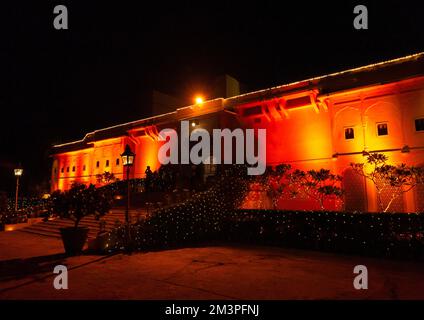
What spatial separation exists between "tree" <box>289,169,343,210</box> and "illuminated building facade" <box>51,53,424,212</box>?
654 millimetres

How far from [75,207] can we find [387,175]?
39.4ft

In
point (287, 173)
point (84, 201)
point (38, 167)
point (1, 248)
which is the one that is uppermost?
point (38, 167)

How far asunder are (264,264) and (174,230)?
4.55m

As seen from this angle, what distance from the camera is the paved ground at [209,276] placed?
5758mm

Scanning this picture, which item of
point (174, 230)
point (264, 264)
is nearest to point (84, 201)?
point (174, 230)

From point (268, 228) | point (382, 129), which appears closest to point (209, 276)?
point (268, 228)

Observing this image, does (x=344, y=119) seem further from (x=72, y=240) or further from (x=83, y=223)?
(x=83, y=223)

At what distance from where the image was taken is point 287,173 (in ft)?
52.1

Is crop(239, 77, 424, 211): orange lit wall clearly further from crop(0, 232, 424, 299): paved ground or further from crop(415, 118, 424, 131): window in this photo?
crop(0, 232, 424, 299): paved ground

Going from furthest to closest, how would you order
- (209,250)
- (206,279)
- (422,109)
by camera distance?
(422,109), (209,250), (206,279)

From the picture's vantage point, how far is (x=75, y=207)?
32.0 feet

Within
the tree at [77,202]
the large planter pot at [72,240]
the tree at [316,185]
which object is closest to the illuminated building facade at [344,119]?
the tree at [316,185]
